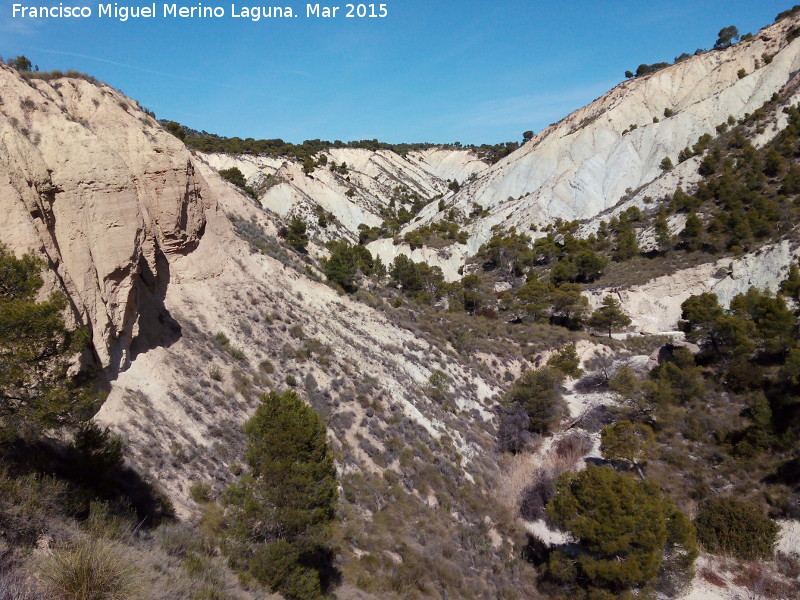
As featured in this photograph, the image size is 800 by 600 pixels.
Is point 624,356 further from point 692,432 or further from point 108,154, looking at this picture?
point 108,154

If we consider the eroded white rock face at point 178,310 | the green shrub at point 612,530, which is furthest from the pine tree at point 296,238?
the green shrub at point 612,530

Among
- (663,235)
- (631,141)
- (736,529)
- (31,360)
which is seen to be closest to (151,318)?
(31,360)

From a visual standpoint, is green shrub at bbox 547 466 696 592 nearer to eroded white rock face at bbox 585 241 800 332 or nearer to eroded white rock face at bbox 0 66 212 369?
eroded white rock face at bbox 0 66 212 369

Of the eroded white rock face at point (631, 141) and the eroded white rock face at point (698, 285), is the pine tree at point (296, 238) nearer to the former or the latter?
the eroded white rock face at point (698, 285)

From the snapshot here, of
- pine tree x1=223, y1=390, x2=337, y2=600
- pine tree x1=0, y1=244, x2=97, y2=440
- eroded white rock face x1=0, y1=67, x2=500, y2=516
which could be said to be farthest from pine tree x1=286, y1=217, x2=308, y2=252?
pine tree x1=0, y1=244, x2=97, y2=440

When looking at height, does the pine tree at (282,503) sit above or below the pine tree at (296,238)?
below

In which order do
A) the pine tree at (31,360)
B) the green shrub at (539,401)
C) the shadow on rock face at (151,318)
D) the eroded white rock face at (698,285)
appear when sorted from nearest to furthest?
the pine tree at (31,360) → the shadow on rock face at (151,318) → the green shrub at (539,401) → the eroded white rock face at (698,285)

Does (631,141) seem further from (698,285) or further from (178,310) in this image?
(178,310)
